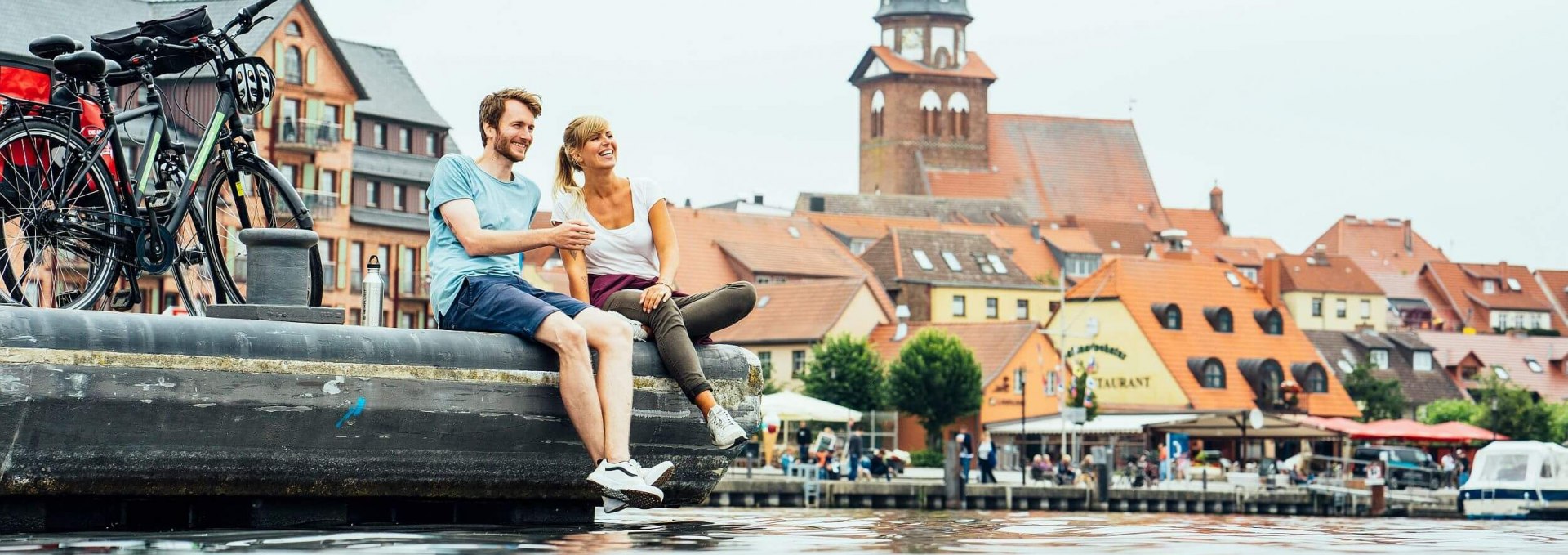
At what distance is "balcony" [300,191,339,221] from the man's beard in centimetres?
6441

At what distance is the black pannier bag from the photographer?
33.0ft

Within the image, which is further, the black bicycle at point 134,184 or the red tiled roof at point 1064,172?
the red tiled roof at point 1064,172

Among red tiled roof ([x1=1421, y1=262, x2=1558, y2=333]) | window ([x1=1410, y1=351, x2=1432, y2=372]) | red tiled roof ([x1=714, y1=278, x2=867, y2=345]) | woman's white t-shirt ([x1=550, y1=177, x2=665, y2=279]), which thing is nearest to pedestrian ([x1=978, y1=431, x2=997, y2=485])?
red tiled roof ([x1=714, y1=278, x2=867, y2=345])

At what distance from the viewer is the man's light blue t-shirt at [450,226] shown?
383 inches

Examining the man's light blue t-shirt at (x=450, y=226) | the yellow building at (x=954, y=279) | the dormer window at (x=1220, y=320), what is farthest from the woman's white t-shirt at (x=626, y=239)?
the yellow building at (x=954, y=279)

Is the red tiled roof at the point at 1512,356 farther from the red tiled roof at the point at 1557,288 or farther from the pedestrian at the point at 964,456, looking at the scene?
the pedestrian at the point at 964,456

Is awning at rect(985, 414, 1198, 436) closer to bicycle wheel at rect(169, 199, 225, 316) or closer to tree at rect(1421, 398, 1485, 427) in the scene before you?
tree at rect(1421, 398, 1485, 427)

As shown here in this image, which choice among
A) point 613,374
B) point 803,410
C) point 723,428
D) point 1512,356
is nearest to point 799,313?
point 803,410

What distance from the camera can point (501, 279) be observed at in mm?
9773

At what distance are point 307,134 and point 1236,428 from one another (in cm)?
2930

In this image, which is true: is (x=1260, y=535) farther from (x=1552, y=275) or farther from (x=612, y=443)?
(x=1552, y=275)

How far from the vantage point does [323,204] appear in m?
74.4

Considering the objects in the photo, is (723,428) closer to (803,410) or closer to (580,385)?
(580,385)

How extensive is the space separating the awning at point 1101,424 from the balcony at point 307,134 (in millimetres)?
22403
